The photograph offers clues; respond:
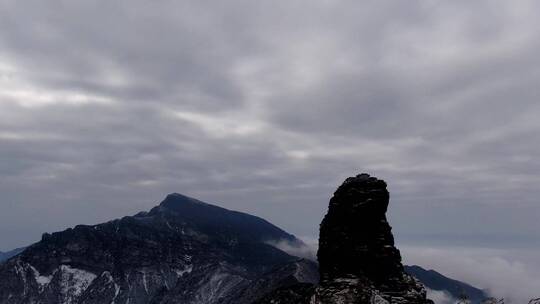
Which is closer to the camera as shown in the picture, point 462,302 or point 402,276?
point 402,276

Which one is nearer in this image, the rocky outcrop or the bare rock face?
the rocky outcrop

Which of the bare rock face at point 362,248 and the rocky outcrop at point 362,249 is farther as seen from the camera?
the bare rock face at point 362,248

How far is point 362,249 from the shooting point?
264 ft

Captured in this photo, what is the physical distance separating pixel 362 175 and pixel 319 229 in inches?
469

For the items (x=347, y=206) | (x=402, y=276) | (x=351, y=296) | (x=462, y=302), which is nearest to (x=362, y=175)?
(x=347, y=206)

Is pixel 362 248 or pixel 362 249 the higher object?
pixel 362 248

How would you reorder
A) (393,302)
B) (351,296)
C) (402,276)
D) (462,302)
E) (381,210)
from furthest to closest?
1. (462,302)
2. (381,210)
3. (402,276)
4. (393,302)
5. (351,296)

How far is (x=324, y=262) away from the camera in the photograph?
81.2m

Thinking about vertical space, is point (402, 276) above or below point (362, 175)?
below

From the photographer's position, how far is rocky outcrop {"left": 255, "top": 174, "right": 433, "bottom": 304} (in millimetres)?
75250

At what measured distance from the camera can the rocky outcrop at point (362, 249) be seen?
7525 cm

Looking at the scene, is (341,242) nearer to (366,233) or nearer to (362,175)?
(366,233)

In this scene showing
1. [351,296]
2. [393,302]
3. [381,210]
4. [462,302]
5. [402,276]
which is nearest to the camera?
[351,296]

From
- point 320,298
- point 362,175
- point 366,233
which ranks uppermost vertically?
point 362,175
